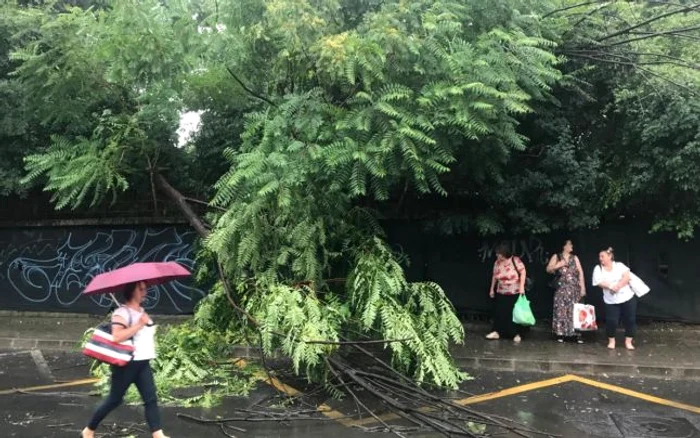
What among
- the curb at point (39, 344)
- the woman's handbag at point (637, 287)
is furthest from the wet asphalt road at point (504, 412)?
the curb at point (39, 344)

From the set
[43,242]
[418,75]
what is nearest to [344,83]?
A: [418,75]

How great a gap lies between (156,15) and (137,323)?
13.1 feet

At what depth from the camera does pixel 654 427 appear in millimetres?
5777

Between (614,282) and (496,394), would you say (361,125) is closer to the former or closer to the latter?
(496,394)

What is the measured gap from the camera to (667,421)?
5980 millimetres

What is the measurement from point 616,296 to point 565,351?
1.13m

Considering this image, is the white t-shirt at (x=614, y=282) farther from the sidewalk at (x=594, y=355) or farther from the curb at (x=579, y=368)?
the curb at (x=579, y=368)

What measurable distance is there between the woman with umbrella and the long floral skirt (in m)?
6.26

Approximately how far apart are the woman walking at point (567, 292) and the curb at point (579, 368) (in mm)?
1290

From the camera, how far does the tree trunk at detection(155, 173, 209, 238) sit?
8.70 metres

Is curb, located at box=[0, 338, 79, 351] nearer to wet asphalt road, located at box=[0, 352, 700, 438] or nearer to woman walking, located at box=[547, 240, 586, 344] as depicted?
wet asphalt road, located at box=[0, 352, 700, 438]

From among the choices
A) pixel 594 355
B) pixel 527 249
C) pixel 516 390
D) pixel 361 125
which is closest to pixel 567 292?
pixel 594 355

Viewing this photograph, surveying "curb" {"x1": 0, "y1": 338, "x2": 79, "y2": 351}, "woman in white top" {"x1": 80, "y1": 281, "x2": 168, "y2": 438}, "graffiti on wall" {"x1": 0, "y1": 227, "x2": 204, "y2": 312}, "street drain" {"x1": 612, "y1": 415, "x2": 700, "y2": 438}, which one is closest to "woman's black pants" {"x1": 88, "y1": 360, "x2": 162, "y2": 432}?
"woman in white top" {"x1": 80, "y1": 281, "x2": 168, "y2": 438}

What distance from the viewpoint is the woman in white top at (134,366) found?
5.10m
